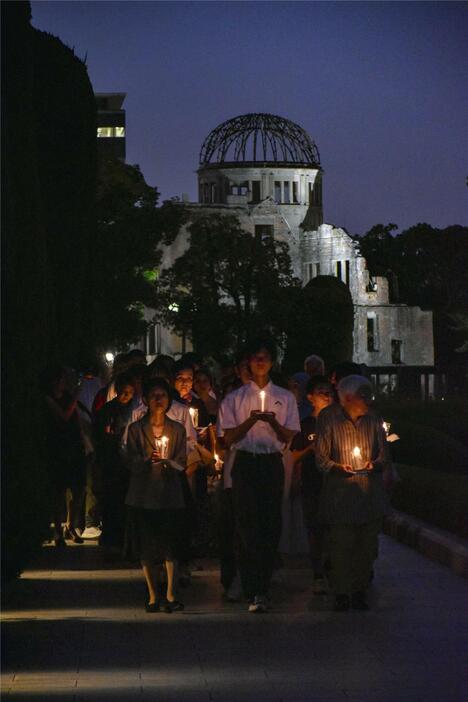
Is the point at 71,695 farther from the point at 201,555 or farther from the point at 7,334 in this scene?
the point at 201,555

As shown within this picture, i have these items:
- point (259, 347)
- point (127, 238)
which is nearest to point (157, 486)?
point (259, 347)

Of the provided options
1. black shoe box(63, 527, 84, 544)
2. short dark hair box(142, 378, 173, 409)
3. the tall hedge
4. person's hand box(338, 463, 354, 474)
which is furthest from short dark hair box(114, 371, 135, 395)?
person's hand box(338, 463, 354, 474)

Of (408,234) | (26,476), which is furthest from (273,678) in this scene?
(408,234)

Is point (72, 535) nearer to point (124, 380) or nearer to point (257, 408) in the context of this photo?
point (124, 380)

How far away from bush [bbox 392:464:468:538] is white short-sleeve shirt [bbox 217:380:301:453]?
3.90 m

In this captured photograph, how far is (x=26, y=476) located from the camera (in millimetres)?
12922

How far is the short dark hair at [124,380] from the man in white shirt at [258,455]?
346 cm

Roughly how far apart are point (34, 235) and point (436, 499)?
518 cm

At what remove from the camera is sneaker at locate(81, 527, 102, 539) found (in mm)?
18719

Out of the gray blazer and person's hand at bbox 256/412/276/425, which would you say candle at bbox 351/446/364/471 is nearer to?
person's hand at bbox 256/412/276/425

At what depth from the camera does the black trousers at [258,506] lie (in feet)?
42.0

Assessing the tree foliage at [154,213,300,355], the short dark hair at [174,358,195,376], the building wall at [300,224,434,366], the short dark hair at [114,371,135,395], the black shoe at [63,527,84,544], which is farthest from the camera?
Result: the building wall at [300,224,434,366]

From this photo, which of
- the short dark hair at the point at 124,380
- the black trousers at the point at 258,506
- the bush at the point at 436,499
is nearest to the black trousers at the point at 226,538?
the black trousers at the point at 258,506

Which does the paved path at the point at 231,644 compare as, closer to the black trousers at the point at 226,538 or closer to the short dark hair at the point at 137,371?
the black trousers at the point at 226,538
